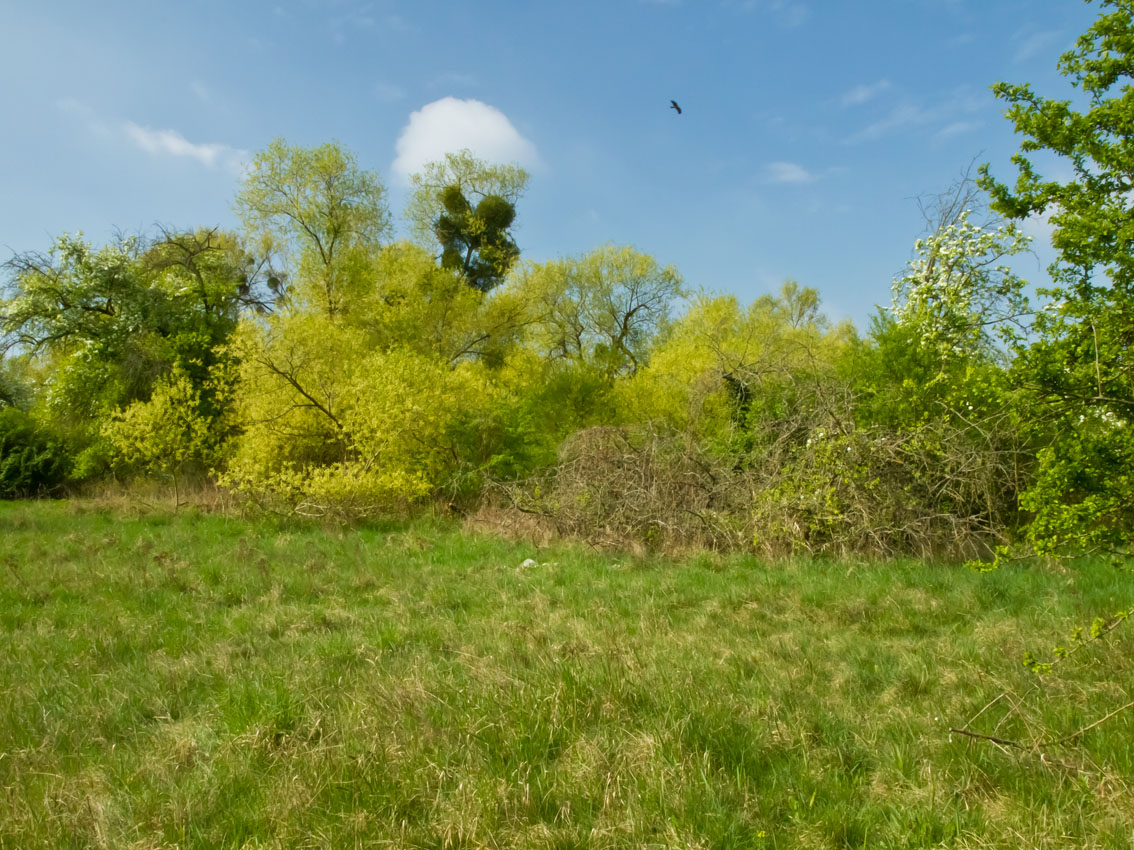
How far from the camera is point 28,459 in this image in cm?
2353

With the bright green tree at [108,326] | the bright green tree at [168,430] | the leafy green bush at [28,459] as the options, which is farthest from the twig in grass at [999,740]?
the leafy green bush at [28,459]

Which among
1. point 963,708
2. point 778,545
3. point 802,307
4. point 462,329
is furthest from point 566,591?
point 802,307

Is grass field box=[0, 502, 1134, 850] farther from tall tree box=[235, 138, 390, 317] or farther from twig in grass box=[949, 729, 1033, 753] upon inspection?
tall tree box=[235, 138, 390, 317]

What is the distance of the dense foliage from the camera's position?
471 cm

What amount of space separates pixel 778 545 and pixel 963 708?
6024mm

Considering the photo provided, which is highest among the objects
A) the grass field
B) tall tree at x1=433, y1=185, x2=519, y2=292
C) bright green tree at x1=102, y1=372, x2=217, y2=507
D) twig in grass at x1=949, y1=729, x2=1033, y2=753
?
tall tree at x1=433, y1=185, x2=519, y2=292

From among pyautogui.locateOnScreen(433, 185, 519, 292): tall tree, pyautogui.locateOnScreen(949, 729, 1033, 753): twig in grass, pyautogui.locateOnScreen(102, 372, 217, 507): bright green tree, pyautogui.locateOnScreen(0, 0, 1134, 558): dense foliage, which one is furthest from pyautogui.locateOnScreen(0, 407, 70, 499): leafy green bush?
pyautogui.locateOnScreen(949, 729, 1033, 753): twig in grass

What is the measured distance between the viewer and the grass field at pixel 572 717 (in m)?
3.09

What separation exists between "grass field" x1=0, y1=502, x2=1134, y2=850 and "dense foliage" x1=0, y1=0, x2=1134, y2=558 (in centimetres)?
121

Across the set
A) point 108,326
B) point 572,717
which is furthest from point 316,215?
point 572,717

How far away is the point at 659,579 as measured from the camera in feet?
28.3

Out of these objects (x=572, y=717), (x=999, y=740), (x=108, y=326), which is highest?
(x=108, y=326)

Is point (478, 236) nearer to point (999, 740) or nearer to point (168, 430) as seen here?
point (168, 430)

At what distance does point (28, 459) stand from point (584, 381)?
1880cm
